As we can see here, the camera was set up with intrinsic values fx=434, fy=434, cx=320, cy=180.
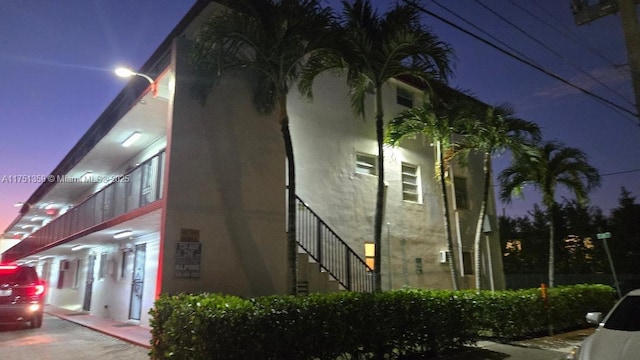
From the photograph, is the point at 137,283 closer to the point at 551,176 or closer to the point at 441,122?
the point at 441,122

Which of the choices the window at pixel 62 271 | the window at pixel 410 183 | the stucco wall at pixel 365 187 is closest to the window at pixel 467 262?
the stucco wall at pixel 365 187

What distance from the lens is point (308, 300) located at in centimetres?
652

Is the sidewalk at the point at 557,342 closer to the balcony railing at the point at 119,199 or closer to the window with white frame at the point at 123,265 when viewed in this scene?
the balcony railing at the point at 119,199

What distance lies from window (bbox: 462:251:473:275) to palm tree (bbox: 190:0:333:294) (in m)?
9.84

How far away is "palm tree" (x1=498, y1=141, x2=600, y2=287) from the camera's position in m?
14.3

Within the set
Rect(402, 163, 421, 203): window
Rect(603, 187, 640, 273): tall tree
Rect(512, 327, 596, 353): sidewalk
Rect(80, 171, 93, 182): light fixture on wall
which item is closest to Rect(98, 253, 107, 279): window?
Rect(80, 171, 93, 182): light fixture on wall

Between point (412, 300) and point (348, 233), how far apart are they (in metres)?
4.82

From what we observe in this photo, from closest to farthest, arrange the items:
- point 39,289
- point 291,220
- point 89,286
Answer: point 291,220, point 39,289, point 89,286

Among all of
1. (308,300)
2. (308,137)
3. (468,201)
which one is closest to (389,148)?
(308,137)

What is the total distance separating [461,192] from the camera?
1667cm

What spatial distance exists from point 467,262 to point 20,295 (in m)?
14.3

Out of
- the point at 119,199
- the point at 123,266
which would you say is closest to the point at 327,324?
the point at 119,199

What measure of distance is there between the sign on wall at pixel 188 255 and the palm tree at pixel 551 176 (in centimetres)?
1034

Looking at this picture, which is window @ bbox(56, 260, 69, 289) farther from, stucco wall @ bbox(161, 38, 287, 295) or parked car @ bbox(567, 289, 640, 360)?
parked car @ bbox(567, 289, 640, 360)
